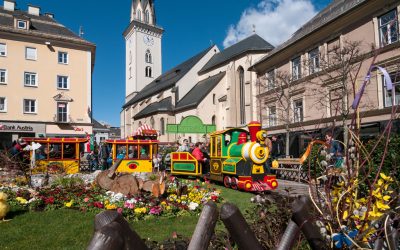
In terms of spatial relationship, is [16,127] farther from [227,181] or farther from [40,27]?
[227,181]

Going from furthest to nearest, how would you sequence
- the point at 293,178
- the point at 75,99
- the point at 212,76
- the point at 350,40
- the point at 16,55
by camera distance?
1. the point at 212,76
2. the point at 75,99
3. the point at 16,55
4. the point at 350,40
5. the point at 293,178

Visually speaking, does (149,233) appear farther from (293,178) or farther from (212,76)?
(212,76)

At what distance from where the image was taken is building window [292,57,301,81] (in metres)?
26.6

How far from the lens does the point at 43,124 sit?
33.1m

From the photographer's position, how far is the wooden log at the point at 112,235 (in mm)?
1303

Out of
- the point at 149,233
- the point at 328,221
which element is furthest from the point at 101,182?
the point at 328,221

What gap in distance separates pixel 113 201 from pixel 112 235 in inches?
280

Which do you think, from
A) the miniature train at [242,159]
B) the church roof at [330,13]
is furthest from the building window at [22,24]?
the miniature train at [242,159]

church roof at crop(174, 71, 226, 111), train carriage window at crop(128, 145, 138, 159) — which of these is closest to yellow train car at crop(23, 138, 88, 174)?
train carriage window at crop(128, 145, 138, 159)

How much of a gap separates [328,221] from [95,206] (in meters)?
7.00

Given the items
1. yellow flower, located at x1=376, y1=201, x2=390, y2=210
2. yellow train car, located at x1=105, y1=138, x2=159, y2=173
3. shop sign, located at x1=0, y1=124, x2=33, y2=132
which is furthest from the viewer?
shop sign, located at x1=0, y1=124, x2=33, y2=132

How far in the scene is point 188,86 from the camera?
53.7 m

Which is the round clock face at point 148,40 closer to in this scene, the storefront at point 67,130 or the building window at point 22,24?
the building window at point 22,24

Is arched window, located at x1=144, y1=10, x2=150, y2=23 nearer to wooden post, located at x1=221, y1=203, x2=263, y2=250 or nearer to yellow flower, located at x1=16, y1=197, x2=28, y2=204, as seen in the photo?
yellow flower, located at x1=16, y1=197, x2=28, y2=204
